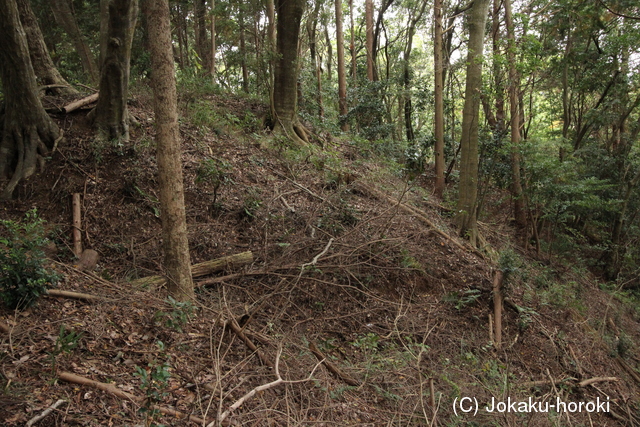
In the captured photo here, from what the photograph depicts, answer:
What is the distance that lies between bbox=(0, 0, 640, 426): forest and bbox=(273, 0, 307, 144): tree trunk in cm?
5

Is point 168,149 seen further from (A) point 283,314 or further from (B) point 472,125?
(B) point 472,125

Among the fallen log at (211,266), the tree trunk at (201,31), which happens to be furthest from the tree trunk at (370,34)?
the fallen log at (211,266)

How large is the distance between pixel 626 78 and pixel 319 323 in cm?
1360

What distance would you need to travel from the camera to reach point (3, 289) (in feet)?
12.7

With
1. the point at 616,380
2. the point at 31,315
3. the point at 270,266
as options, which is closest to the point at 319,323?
the point at 270,266

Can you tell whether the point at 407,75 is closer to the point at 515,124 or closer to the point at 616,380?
the point at 515,124

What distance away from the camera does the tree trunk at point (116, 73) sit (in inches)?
247

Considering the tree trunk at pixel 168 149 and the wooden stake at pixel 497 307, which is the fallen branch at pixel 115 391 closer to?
the tree trunk at pixel 168 149

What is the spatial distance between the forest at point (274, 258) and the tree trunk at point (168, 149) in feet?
0.08

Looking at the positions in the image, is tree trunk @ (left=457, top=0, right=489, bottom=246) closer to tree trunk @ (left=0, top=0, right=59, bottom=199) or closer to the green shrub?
the green shrub

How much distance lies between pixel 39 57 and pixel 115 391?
6935mm

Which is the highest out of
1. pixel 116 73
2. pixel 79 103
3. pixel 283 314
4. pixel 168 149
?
pixel 116 73

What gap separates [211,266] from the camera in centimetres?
603

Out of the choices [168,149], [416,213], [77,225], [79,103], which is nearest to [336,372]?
[168,149]
